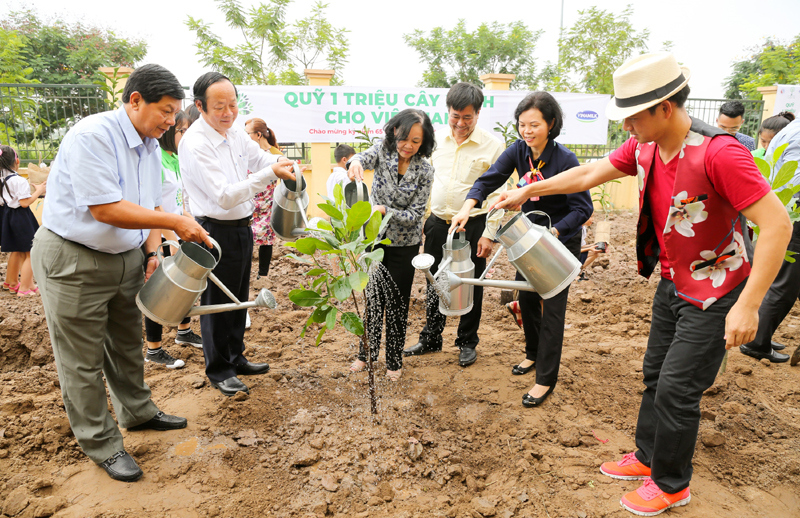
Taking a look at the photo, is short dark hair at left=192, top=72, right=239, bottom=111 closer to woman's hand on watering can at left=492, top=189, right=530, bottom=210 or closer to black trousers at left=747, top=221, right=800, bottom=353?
woman's hand on watering can at left=492, top=189, right=530, bottom=210

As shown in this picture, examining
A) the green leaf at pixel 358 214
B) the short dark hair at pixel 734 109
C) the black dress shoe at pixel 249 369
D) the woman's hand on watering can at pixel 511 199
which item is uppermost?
the short dark hair at pixel 734 109

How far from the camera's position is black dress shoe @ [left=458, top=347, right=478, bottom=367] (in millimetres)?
3482

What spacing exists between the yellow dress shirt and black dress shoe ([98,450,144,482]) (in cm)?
225

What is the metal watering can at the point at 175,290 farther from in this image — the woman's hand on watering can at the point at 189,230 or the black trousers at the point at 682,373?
the black trousers at the point at 682,373

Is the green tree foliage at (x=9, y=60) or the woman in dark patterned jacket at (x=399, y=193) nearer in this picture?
the woman in dark patterned jacket at (x=399, y=193)

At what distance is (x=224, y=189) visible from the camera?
260 centimetres

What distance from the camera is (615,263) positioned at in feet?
20.6

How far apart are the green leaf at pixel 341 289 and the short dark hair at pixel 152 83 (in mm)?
994

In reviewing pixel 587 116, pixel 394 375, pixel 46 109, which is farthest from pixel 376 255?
pixel 587 116

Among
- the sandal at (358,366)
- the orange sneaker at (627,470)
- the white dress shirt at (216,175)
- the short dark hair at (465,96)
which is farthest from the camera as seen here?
the sandal at (358,366)

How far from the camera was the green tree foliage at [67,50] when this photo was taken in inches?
658

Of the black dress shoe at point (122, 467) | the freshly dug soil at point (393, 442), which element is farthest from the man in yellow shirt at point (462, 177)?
the black dress shoe at point (122, 467)

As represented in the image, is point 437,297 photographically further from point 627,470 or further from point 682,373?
point 682,373

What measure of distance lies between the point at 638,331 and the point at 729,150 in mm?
2857
